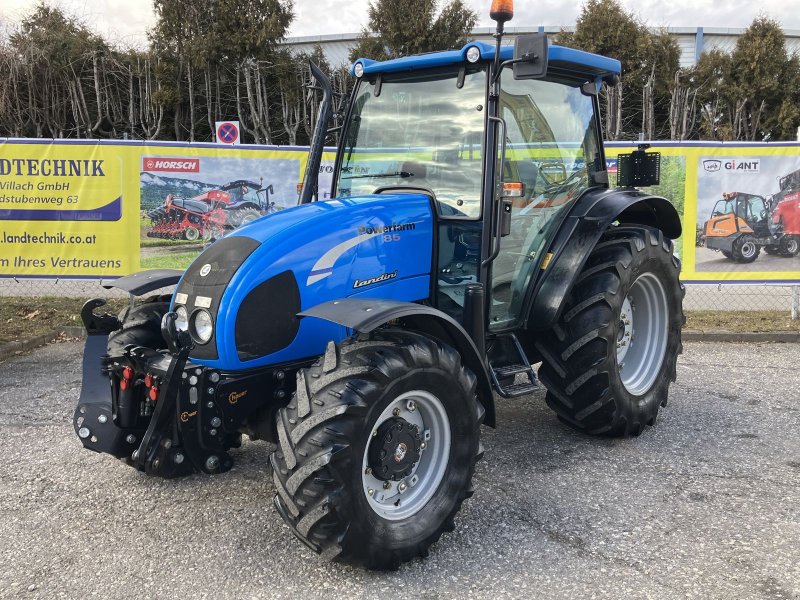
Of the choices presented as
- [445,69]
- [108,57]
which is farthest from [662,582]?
[108,57]

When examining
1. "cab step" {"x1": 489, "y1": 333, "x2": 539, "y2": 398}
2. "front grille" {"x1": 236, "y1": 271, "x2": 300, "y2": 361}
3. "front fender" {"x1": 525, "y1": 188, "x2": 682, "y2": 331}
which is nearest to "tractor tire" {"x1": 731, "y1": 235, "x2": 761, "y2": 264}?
"front fender" {"x1": 525, "y1": 188, "x2": 682, "y2": 331}

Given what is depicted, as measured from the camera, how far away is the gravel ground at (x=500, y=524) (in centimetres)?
291

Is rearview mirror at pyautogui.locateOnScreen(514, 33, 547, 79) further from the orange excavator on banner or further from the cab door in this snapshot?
the orange excavator on banner

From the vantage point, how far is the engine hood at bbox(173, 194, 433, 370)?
320 cm

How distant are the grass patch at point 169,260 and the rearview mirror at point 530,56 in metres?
6.12

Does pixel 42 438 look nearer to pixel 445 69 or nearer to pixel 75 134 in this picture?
pixel 445 69

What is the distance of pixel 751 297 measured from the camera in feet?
31.4

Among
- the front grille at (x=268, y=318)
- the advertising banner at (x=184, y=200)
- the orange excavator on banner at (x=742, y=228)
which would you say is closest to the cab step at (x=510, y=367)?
the front grille at (x=268, y=318)

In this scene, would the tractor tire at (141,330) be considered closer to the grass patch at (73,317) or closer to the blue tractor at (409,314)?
the blue tractor at (409,314)

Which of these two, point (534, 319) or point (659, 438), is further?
point (659, 438)

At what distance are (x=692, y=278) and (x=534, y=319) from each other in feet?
16.7

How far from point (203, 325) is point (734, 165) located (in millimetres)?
7163

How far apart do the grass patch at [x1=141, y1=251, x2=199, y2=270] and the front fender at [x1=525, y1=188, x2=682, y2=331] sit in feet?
18.2

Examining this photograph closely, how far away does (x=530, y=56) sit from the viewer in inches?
135
